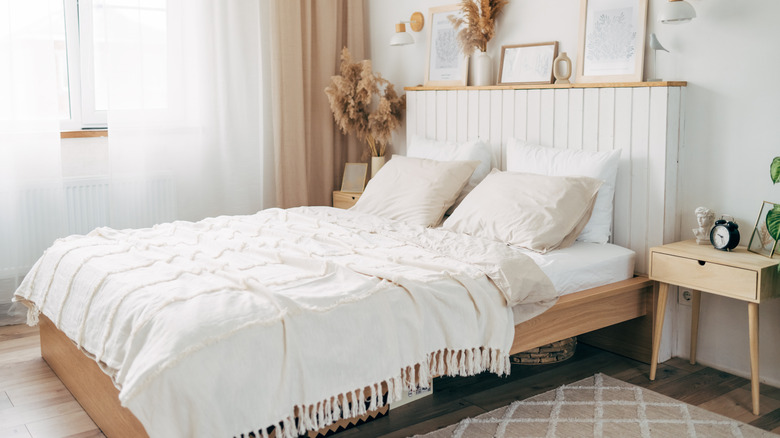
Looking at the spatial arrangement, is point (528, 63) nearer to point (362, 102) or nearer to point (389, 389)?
point (362, 102)

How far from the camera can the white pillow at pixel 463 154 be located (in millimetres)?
3664

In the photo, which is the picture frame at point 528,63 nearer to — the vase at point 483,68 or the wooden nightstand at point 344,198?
the vase at point 483,68

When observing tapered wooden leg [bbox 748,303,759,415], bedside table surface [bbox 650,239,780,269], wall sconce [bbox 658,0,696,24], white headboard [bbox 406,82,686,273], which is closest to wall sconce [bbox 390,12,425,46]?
white headboard [bbox 406,82,686,273]

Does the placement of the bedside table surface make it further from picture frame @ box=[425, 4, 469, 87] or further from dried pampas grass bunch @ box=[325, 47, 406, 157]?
dried pampas grass bunch @ box=[325, 47, 406, 157]

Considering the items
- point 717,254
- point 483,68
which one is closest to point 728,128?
point 717,254

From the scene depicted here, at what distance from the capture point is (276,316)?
6.57 feet

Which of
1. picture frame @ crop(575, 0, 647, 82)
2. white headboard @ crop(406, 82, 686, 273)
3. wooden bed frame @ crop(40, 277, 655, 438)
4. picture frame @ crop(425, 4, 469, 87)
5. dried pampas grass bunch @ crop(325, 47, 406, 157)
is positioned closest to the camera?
wooden bed frame @ crop(40, 277, 655, 438)

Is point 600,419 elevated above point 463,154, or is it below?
below

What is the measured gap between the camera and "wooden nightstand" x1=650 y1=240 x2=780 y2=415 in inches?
100

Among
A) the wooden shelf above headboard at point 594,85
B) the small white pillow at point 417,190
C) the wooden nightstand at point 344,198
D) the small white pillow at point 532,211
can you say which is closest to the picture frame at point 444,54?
the wooden shelf above headboard at point 594,85

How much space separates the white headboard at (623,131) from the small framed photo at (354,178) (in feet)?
3.28

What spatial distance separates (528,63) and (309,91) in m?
1.54

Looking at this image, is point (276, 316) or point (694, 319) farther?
point (694, 319)

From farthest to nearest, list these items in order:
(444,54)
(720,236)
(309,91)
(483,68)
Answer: (309,91) → (444,54) → (483,68) → (720,236)
